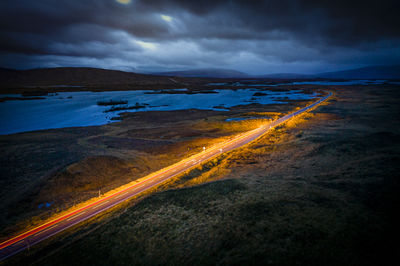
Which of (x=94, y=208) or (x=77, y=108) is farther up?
(x=77, y=108)

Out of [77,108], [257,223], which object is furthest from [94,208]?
[77,108]

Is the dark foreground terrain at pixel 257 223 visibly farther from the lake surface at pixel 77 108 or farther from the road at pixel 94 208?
the lake surface at pixel 77 108

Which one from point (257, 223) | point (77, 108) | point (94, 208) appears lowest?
point (94, 208)

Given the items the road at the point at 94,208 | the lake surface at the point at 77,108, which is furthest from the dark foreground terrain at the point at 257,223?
the lake surface at the point at 77,108

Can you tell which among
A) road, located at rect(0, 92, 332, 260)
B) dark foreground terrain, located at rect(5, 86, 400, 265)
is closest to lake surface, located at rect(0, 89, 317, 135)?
road, located at rect(0, 92, 332, 260)

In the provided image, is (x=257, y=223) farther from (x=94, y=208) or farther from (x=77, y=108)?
(x=77, y=108)

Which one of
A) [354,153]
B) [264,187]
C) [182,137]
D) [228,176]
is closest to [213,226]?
[264,187]

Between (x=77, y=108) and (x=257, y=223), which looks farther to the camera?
(x=77, y=108)

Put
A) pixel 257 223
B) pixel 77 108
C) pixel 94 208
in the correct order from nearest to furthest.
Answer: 1. pixel 257 223
2. pixel 94 208
3. pixel 77 108

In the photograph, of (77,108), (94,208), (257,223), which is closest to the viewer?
(257,223)
